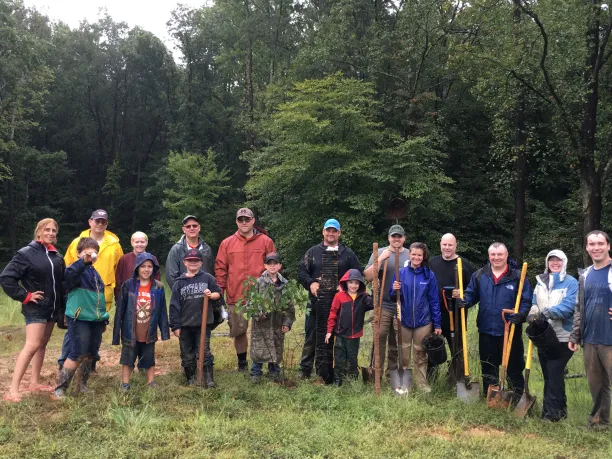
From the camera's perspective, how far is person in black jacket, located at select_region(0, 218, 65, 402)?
5.17 metres

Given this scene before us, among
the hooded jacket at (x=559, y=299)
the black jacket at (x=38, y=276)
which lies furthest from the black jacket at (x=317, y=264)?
the black jacket at (x=38, y=276)

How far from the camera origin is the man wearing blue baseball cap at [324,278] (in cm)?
601

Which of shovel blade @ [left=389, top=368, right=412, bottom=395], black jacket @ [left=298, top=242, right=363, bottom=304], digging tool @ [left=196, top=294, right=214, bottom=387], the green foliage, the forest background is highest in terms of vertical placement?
the forest background

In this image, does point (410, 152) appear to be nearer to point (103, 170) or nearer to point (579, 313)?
point (579, 313)

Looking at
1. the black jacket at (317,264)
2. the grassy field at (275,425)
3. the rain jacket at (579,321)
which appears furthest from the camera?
the black jacket at (317,264)

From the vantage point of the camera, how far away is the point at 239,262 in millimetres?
6297

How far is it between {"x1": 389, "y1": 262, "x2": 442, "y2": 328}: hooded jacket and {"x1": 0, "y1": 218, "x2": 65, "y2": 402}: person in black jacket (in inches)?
152

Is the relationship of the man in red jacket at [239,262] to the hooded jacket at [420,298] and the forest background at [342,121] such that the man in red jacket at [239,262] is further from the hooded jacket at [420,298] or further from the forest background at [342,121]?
the forest background at [342,121]

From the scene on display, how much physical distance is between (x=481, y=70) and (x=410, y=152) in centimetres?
373

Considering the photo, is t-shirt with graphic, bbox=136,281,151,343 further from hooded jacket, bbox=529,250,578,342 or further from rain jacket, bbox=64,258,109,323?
hooded jacket, bbox=529,250,578,342

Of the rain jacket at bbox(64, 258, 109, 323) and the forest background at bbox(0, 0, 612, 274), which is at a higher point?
the forest background at bbox(0, 0, 612, 274)

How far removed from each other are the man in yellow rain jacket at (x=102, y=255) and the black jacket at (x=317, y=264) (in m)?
2.31

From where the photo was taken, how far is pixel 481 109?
2314cm

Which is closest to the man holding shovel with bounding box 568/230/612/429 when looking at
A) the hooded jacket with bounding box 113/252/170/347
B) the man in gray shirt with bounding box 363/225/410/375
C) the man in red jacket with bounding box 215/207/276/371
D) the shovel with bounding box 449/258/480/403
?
the shovel with bounding box 449/258/480/403
